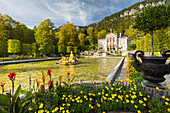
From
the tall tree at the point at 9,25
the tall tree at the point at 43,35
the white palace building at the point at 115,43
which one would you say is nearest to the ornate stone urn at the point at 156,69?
the tall tree at the point at 43,35

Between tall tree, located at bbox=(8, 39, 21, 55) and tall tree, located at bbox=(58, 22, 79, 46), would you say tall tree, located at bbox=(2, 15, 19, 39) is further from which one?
tall tree, located at bbox=(58, 22, 79, 46)

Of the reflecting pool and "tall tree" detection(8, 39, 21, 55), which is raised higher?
"tall tree" detection(8, 39, 21, 55)

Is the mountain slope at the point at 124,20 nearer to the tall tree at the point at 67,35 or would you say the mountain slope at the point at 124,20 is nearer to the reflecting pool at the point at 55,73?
the tall tree at the point at 67,35

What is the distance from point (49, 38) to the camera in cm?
3030

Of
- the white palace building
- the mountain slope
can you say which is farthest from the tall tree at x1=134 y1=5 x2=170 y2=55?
the mountain slope

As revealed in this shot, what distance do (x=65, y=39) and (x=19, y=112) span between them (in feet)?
121

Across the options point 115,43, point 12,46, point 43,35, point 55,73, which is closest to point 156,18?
point 55,73

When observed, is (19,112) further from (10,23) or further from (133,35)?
(133,35)

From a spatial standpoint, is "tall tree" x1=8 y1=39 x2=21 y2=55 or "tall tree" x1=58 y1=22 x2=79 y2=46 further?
"tall tree" x1=58 y1=22 x2=79 y2=46

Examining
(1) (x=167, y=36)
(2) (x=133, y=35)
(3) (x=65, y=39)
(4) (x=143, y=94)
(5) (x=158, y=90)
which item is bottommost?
(4) (x=143, y=94)

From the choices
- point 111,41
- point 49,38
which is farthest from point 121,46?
point 49,38

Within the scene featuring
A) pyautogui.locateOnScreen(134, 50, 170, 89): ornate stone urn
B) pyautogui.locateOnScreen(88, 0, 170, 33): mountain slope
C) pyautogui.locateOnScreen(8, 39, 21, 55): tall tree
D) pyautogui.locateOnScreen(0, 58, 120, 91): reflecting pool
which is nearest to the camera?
pyautogui.locateOnScreen(134, 50, 170, 89): ornate stone urn

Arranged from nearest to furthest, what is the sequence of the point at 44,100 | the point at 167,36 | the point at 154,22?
the point at 44,100 → the point at 154,22 → the point at 167,36

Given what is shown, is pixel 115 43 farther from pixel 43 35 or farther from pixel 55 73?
pixel 55 73
